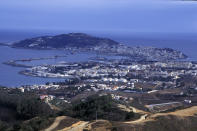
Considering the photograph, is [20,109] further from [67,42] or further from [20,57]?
[67,42]

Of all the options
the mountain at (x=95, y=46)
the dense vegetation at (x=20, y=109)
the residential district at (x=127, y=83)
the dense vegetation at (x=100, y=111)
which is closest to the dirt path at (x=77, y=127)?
the dense vegetation at (x=100, y=111)

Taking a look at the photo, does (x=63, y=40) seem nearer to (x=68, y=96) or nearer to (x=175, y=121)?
(x=68, y=96)

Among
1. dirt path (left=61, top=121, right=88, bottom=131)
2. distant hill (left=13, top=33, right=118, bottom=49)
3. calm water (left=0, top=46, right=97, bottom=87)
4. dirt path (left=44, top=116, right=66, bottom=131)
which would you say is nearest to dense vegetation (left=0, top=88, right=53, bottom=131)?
dirt path (left=44, top=116, right=66, bottom=131)

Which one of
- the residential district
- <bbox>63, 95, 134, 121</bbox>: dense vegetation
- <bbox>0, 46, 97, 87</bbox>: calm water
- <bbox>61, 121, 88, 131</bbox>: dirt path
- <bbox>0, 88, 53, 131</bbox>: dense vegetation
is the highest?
<bbox>61, 121, 88, 131</bbox>: dirt path

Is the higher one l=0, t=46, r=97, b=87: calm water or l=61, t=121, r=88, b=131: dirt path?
l=61, t=121, r=88, b=131: dirt path

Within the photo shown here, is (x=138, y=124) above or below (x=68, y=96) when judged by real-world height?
above

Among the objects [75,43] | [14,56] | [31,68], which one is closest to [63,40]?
[75,43]

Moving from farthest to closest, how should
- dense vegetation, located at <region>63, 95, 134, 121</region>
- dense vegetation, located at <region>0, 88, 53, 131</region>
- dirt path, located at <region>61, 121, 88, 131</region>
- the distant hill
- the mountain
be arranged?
the distant hill
the mountain
dense vegetation, located at <region>0, 88, 53, 131</region>
dense vegetation, located at <region>63, 95, 134, 121</region>
dirt path, located at <region>61, 121, 88, 131</region>

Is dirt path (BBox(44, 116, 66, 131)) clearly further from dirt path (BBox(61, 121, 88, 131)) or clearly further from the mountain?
the mountain
